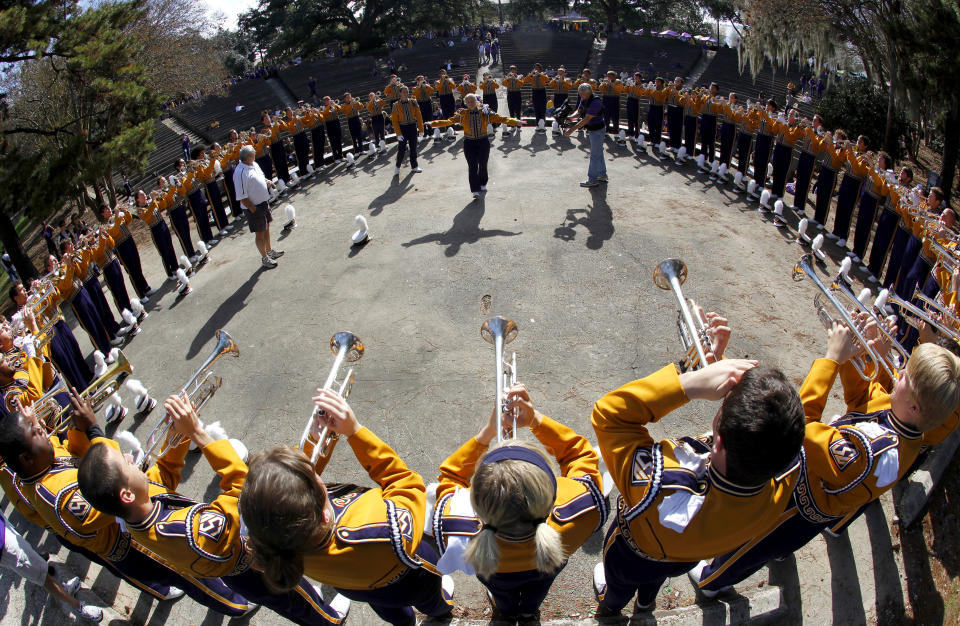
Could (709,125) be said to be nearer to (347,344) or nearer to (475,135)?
(475,135)

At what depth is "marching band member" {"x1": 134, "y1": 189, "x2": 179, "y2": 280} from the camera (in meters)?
9.43

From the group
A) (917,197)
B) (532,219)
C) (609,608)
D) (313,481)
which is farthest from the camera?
(532,219)

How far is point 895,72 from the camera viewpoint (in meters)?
13.4

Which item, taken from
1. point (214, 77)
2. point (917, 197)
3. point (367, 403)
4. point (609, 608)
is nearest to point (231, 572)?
point (609, 608)

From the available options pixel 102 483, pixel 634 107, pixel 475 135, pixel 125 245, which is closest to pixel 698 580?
pixel 102 483

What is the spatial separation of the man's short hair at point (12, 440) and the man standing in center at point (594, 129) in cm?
961

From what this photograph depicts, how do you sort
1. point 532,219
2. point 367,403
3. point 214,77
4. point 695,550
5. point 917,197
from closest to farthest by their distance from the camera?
1. point 695,550
2. point 367,403
3. point 917,197
4. point 532,219
5. point 214,77

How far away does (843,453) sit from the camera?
3.01 meters

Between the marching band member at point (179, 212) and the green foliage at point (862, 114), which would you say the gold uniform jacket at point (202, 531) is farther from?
the green foliage at point (862, 114)

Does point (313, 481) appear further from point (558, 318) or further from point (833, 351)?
point (558, 318)

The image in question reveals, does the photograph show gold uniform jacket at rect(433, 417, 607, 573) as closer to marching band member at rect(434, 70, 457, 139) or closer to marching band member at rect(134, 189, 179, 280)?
marching band member at rect(134, 189, 179, 280)

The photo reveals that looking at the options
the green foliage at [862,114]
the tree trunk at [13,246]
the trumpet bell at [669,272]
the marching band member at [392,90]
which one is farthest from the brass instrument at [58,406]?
the green foliage at [862,114]

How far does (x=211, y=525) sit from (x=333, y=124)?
43.7ft

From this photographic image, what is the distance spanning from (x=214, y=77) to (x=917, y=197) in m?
37.3
